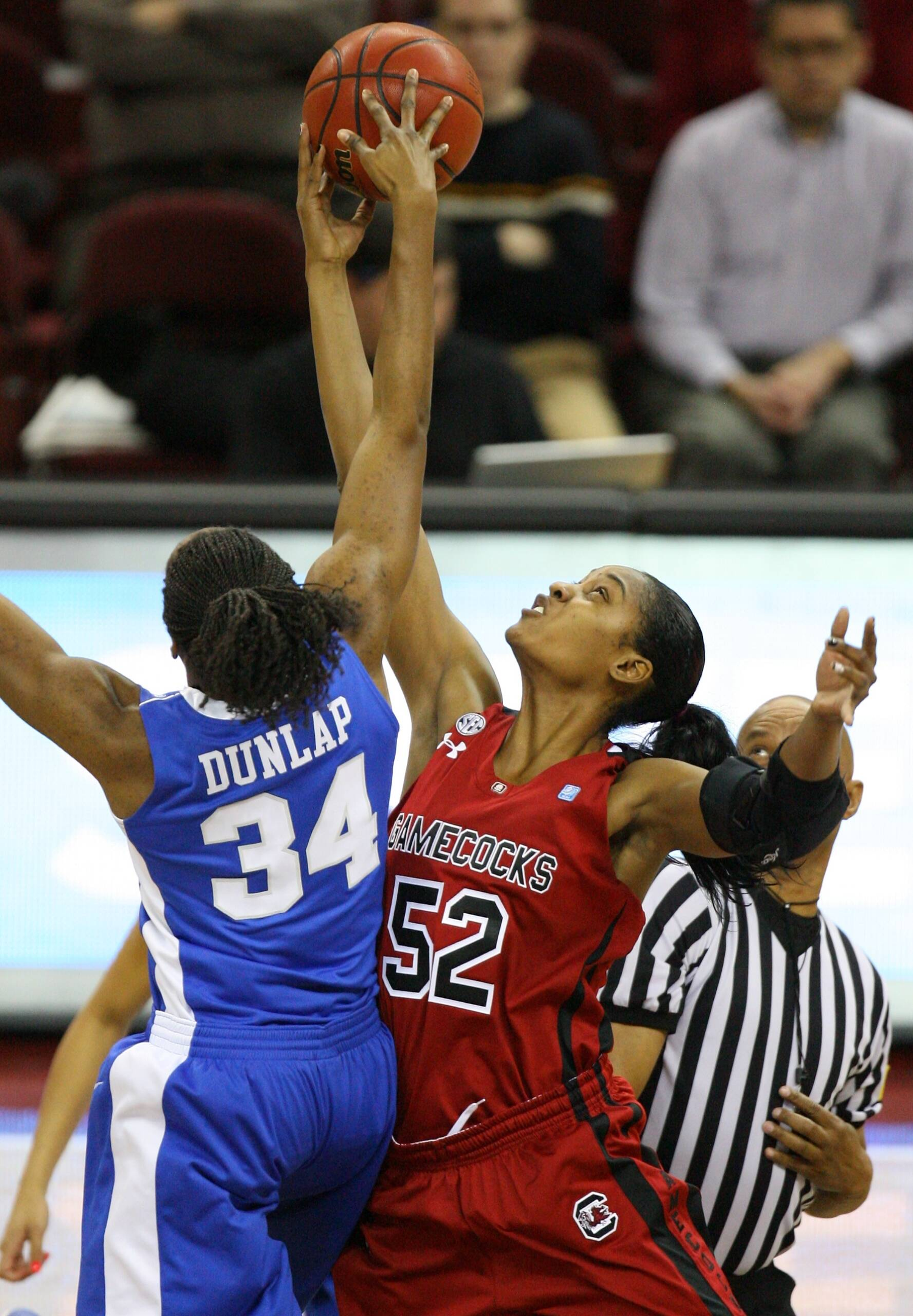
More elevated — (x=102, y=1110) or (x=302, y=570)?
(x=302, y=570)

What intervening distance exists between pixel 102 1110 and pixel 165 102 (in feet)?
15.0

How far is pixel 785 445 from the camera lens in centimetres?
543

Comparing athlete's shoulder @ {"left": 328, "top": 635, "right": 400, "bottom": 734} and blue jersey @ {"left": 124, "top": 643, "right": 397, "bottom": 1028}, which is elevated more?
athlete's shoulder @ {"left": 328, "top": 635, "right": 400, "bottom": 734}

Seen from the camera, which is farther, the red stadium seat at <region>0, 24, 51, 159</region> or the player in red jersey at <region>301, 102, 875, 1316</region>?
the red stadium seat at <region>0, 24, 51, 159</region>

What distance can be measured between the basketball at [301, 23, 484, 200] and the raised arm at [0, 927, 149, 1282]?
4.29 ft

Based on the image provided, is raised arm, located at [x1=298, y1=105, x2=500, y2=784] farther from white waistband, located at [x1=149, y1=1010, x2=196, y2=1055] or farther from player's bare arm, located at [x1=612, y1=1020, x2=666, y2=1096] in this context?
white waistband, located at [x1=149, y1=1010, x2=196, y2=1055]

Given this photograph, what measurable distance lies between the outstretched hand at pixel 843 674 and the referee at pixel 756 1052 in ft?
1.60

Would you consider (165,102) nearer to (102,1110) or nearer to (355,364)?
(355,364)

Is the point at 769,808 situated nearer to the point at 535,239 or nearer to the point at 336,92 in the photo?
the point at 336,92

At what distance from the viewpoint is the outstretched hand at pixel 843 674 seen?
6.96ft

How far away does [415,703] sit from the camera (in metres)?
2.85

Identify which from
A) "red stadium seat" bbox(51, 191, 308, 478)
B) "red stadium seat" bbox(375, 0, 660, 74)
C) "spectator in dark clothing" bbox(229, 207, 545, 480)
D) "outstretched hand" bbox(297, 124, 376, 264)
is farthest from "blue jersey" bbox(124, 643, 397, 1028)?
"red stadium seat" bbox(375, 0, 660, 74)

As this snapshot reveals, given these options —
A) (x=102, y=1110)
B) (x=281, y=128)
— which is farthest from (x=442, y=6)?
(x=102, y=1110)

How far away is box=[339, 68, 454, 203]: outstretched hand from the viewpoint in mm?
2514
